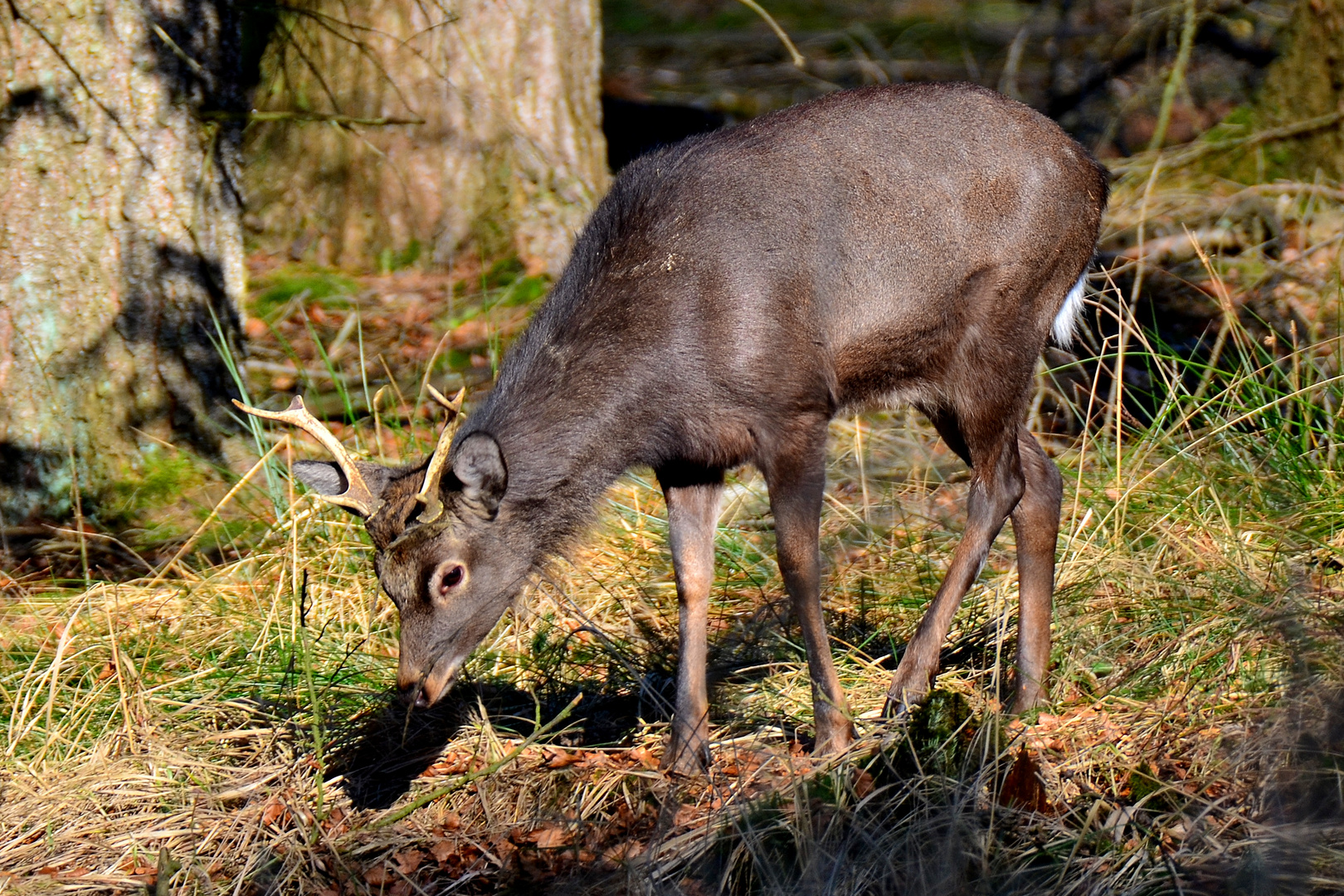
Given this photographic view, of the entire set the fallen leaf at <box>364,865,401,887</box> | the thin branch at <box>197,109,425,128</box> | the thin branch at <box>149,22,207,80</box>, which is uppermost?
the thin branch at <box>149,22,207,80</box>

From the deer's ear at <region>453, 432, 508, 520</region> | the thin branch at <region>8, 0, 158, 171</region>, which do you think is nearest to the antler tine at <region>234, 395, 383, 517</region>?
the deer's ear at <region>453, 432, 508, 520</region>

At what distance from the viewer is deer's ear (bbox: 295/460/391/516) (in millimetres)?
4293

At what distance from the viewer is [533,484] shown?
438cm

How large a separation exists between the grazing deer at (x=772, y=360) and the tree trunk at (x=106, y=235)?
221cm

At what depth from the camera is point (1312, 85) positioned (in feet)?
26.6

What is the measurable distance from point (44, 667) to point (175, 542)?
41.1 inches

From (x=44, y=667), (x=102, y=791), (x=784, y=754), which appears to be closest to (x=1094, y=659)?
(x=784, y=754)

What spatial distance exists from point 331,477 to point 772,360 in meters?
1.43

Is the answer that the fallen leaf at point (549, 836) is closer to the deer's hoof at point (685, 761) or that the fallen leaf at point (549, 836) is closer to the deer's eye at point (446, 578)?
the deer's hoof at point (685, 761)

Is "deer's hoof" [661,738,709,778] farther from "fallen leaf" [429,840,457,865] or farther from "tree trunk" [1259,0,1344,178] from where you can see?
"tree trunk" [1259,0,1344,178]

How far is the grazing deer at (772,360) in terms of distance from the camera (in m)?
4.34

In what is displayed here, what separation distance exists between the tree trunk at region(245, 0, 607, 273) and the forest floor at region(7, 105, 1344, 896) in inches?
92.2

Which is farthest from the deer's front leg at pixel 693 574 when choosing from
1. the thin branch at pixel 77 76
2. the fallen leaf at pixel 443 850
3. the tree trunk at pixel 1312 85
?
the tree trunk at pixel 1312 85

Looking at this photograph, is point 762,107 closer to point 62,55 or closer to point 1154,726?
point 62,55
